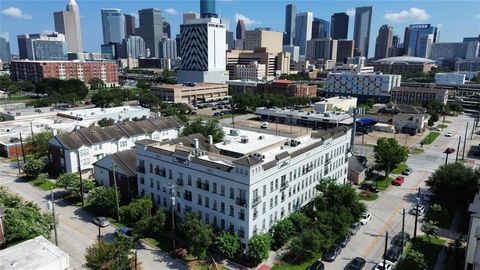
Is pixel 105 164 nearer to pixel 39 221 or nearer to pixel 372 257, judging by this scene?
pixel 39 221

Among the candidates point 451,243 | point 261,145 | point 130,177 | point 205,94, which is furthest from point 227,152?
point 205,94

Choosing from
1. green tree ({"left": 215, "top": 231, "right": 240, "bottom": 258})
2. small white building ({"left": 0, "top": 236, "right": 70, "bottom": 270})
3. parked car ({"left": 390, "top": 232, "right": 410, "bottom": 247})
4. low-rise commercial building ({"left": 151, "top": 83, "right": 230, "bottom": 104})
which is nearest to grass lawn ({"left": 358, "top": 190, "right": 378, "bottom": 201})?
parked car ({"left": 390, "top": 232, "right": 410, "bottom": 247})

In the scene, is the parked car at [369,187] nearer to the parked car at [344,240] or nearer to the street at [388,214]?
the street at [388,214]

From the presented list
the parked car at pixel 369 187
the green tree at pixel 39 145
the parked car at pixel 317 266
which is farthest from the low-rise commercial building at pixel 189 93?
the parked car at pixel 317 266

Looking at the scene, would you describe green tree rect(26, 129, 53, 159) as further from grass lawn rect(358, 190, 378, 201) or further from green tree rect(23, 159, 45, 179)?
grass lawn rect(358, 190, 378, 201)

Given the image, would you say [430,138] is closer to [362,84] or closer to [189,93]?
[362,84]

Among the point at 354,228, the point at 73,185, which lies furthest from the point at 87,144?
the point at 354,228

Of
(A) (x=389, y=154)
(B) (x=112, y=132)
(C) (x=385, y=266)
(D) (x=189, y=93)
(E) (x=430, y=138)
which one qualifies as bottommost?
(C) (x=385, y=266)
